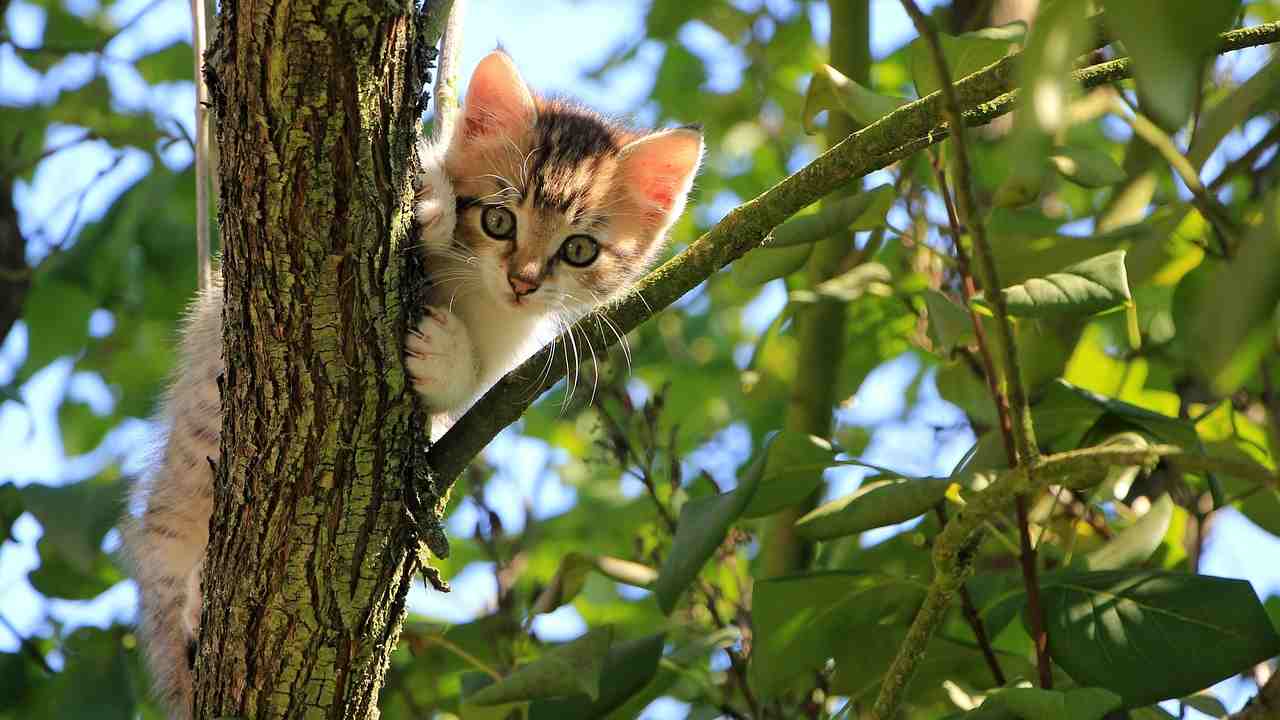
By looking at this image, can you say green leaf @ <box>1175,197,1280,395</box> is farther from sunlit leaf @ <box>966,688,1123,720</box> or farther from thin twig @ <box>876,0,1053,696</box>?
sunlit leaf @ <box>966,688,1123,720</box>

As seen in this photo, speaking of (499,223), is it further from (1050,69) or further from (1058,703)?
(1050,69)

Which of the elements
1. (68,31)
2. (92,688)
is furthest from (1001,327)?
(68,31)

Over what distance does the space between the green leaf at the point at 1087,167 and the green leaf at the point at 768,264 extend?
1.56 feet

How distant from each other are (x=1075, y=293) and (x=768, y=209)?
461 millimetres

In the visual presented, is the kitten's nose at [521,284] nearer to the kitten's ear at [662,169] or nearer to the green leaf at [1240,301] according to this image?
the kitten's ear at [662,169]

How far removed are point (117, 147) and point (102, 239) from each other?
457 mm

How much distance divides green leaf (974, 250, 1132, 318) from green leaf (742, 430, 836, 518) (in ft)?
1.59

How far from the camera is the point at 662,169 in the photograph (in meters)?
3.20

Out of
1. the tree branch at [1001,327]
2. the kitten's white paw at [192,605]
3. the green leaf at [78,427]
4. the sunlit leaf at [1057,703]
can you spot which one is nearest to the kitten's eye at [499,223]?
the kitten's white paw at [192,605]

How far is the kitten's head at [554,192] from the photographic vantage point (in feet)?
9.07

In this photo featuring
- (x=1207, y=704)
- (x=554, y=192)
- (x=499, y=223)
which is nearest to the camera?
(x=1207, y=704)

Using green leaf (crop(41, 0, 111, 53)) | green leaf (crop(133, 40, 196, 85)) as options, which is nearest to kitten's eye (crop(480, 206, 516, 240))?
green leaf (crop(133, 40, 196, 85))

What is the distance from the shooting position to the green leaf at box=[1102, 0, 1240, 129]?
68 cm

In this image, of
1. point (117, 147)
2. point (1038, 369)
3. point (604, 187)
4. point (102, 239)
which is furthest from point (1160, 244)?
point (117, 147)
